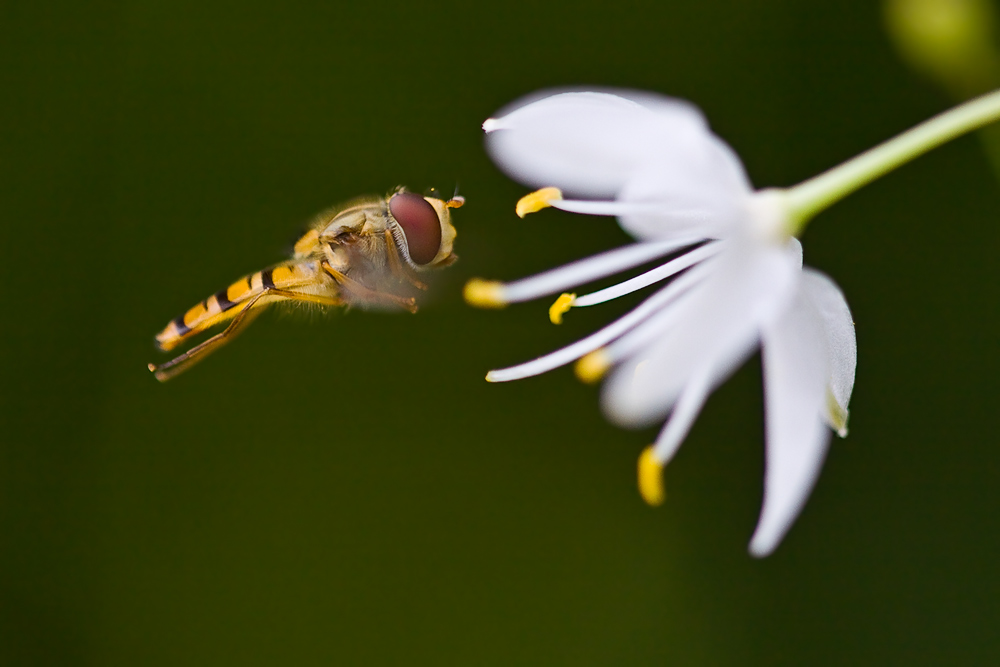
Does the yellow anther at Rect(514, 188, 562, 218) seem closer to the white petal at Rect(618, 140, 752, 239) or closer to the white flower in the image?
the white flower

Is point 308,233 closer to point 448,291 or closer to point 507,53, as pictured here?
point 448,291

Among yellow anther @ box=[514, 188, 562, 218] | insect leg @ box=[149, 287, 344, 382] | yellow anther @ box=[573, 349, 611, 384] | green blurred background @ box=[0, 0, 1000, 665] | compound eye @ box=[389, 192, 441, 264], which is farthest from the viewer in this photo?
green blurred background @ box=[0, 0, 1000, 665]

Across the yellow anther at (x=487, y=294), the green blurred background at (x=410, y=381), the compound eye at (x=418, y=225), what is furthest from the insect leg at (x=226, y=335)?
the green blurred background at (x=410, y=381)

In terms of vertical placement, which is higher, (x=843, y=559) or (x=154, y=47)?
(x=154, y=47)

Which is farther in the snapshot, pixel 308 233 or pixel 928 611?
pixel 928 611

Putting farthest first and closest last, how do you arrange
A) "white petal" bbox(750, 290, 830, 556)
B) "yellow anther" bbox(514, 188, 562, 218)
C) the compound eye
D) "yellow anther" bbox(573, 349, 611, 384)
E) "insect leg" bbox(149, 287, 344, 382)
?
the compound eye, "insect leg" bbox(149, 287, 344, 382), "yellow anther" bbox(514, 188, 562, 218), "yellow anther" bbox(573, 349, 611, 384), "white petal" bbox(750, 290, 830, 556)

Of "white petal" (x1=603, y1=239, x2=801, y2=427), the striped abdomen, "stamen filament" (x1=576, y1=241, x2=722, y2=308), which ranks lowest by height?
"white petal" (x1=603, y1=239, x2=801, y2=427)

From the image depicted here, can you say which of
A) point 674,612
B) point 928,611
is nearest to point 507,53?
point 674,612

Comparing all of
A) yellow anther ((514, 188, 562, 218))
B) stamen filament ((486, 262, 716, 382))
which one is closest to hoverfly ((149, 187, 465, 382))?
yellow anther ((514, 188, 562, 218))

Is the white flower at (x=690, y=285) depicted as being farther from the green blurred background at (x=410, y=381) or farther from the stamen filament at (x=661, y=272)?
the green blurred background at (x=410, y=381)
